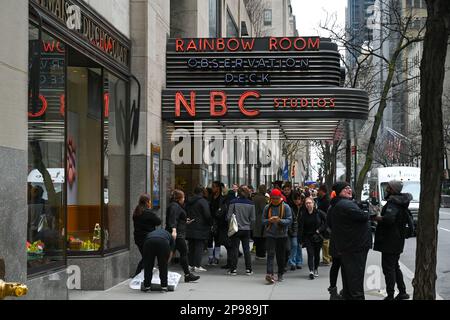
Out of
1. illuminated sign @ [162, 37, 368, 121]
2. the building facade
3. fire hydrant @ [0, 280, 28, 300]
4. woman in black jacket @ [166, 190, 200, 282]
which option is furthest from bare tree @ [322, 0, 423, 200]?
fire hydrant @ [0, 280, 28, 300]

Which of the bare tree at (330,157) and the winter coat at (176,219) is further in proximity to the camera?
the bare tree at (330,157)

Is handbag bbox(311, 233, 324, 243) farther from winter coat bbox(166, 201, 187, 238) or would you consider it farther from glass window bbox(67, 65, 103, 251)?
glass window bbox(67, 65, 103, 251)

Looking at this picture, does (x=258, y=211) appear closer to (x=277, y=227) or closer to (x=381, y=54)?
(x=277, y=227)

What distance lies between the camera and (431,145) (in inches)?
285

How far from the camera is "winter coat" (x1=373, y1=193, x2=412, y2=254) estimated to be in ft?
37.4

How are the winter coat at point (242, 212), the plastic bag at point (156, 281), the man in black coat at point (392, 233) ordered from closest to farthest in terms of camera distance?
the man in black coat at point (392, 233) < the plastic bag at point (156, 281) < the winter coat at point (242, 212)

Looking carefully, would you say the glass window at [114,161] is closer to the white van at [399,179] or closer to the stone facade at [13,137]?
the stone facade at [13,137]

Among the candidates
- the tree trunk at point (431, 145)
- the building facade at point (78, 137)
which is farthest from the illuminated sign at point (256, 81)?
the tree trunk at point (431, 145)

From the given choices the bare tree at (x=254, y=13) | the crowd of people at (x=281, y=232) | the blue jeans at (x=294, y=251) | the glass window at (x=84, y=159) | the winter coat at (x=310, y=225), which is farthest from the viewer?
the bare tree at (x=254, y=13)

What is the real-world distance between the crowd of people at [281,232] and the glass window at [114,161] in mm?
877

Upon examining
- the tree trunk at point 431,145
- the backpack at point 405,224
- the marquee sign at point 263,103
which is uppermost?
the marquee sign at point 263,103

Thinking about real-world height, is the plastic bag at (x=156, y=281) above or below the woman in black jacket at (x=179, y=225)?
below

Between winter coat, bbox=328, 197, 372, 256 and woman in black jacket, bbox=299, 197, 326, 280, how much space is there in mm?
4290

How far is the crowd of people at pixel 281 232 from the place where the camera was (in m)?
10.6
